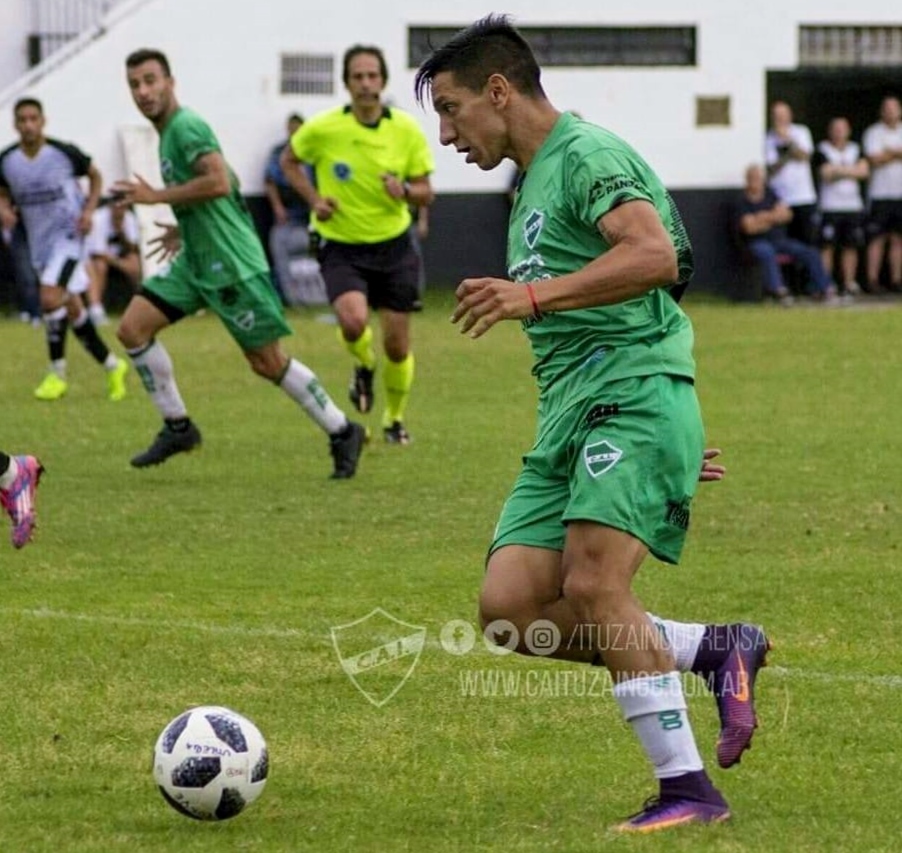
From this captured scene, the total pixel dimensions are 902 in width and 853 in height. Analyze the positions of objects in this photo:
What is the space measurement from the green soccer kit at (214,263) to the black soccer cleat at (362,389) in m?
1.93

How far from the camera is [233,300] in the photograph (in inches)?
443

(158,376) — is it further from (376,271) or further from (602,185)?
(602,185)

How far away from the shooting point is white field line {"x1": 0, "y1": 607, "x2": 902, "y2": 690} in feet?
22.4

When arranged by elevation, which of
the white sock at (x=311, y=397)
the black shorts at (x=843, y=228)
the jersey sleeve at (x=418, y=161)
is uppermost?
the jersey sleeve at (x=418, y=161)

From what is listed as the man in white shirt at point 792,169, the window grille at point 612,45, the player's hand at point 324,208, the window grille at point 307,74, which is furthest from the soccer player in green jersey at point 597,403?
the window grille at point 612,45

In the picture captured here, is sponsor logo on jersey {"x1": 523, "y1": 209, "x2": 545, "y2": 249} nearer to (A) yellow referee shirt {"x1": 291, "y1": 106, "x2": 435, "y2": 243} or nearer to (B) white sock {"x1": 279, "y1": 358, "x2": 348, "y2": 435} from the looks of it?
(B) white sock {"x1": 279, "y1": 358, "x2": 348, "y2": 435}

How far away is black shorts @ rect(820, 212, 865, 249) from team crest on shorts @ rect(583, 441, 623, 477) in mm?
21160

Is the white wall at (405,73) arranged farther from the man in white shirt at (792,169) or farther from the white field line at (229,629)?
the white field line at (229,629)

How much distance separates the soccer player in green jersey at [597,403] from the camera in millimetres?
5043

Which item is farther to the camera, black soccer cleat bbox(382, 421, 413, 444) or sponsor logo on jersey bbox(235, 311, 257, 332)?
black soccer cleat bbox(382, 421, 413, 444)

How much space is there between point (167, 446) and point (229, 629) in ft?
14.4

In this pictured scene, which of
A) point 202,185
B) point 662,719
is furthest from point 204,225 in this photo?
point 662,719

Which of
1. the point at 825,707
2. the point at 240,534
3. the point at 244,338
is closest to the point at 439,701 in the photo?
the point at 825,707

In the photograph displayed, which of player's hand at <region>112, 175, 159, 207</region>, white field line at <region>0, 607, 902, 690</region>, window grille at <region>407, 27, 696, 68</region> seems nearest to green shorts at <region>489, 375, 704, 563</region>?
white field line at <region>0, 607, 902, 690</region>
